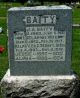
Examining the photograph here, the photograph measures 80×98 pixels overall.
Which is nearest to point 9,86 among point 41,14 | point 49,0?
point 41,14

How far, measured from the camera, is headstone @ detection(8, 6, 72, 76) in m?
8.14

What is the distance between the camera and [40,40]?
27.1 feet

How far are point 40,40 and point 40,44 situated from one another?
3.0 inches

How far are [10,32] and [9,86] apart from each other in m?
0.97

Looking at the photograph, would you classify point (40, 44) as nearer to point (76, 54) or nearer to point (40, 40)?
point (40, 40)

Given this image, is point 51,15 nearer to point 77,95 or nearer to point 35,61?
point 35,61

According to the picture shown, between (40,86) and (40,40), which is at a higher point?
(40,40)

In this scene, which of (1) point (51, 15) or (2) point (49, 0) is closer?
(1) point (51, 15)

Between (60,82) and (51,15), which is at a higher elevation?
(51,15)

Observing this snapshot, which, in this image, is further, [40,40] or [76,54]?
[76,54]

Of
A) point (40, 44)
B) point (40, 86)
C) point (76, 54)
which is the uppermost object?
point (40, 44)

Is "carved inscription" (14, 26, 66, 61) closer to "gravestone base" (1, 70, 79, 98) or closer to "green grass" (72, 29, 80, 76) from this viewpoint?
Result: "gravestone base" (1, 70, 79, 98)

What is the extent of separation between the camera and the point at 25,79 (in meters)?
8.31

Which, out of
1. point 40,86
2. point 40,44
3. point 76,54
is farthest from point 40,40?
point 76,54
